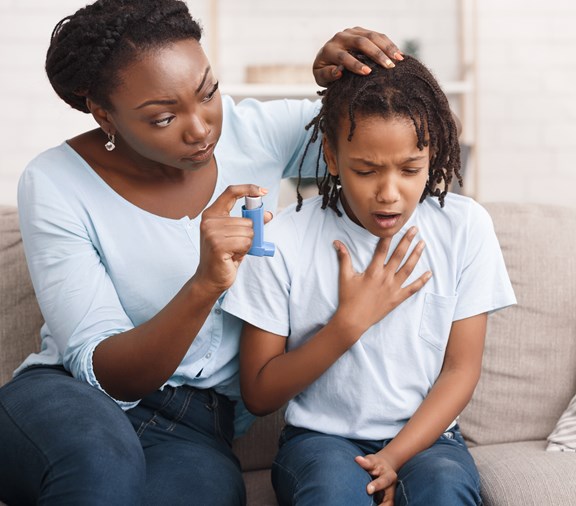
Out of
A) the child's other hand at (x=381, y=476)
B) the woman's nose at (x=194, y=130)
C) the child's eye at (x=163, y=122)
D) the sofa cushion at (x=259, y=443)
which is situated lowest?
the sofa cushion at (x=259, y=443)

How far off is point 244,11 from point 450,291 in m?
2.83

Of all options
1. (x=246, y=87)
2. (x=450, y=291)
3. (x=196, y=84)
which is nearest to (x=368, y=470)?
(x=450, y=291)

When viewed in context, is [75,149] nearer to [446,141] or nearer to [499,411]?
[446,141]

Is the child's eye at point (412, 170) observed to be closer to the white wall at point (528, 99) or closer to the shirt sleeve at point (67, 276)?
the shirt sleeve at point (67, 276)

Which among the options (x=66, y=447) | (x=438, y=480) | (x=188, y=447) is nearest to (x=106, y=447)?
(x=66, y=447)

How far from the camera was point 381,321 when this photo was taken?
1451 mm

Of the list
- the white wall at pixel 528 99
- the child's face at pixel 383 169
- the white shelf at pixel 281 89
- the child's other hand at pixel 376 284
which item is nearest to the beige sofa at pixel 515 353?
the child's other hand at pixel 376 284

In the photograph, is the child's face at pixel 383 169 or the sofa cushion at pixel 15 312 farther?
the sofa cushion at pixel 15 312

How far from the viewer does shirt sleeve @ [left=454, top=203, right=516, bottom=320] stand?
1.45 metres

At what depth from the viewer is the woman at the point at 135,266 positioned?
1.19 metres

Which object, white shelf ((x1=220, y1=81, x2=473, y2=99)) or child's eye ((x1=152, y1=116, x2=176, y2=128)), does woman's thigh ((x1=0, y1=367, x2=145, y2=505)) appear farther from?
white shelf ((x1=220, y1=81, x2=473, y2=99))

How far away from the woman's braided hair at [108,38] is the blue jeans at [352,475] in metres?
0.66

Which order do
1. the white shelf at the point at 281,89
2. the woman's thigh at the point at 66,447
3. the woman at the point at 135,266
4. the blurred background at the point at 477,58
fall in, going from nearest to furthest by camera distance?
the woman's thigh at the point at 66,447 < the woman at the point at 135,266 < the white shelf at the point at 281,89 < the blurred background at the point at 477,58

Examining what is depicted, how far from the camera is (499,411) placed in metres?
1.69
